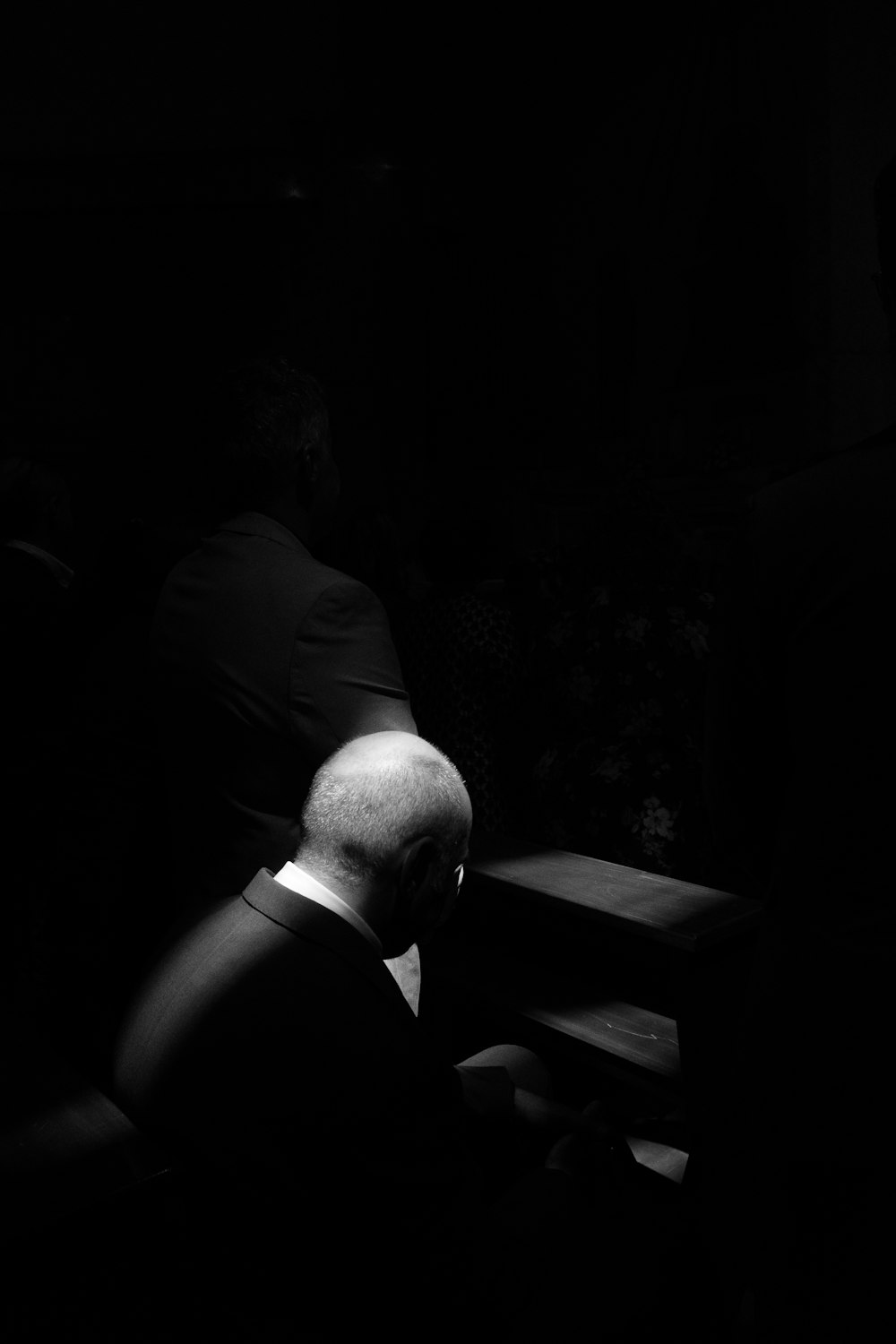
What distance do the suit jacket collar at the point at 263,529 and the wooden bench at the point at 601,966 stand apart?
3.49ft

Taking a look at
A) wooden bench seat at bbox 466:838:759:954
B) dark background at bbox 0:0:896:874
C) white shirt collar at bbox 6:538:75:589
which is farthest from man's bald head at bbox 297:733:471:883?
dark background at bbox 0:0:896:874

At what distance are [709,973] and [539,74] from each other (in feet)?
24.0

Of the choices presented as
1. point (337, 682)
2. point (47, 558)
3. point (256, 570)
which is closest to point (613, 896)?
point (337, 682)

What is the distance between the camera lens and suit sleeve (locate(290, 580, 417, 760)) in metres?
1.77

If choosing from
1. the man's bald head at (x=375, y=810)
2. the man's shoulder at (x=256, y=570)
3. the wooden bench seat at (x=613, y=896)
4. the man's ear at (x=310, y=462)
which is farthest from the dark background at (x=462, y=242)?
the man's bald head at (x=375, y=810)

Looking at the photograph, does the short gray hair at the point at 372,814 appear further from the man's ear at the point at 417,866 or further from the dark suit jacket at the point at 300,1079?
the dark suit jacket at the point at 300,1079

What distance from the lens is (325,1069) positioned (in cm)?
133

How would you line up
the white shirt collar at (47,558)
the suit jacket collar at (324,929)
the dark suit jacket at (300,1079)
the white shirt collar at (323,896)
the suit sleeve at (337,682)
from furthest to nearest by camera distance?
the white shirt collar at (47,558) < the suit sleeve at (337,682) < the white shirt collar at (323,896) < the suit jacket collar at (324,929) < the dark suit jacket at (300,1079)

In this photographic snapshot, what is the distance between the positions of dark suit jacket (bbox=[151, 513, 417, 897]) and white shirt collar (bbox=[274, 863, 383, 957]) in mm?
250

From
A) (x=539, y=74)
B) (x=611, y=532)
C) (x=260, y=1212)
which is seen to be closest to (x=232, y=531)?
(x=260, y=1212)

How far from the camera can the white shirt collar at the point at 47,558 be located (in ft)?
10.3

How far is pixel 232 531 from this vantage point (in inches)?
75.4

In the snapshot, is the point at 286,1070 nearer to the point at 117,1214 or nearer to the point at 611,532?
the point at 117,1214

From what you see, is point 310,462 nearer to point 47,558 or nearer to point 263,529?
point 263,529
